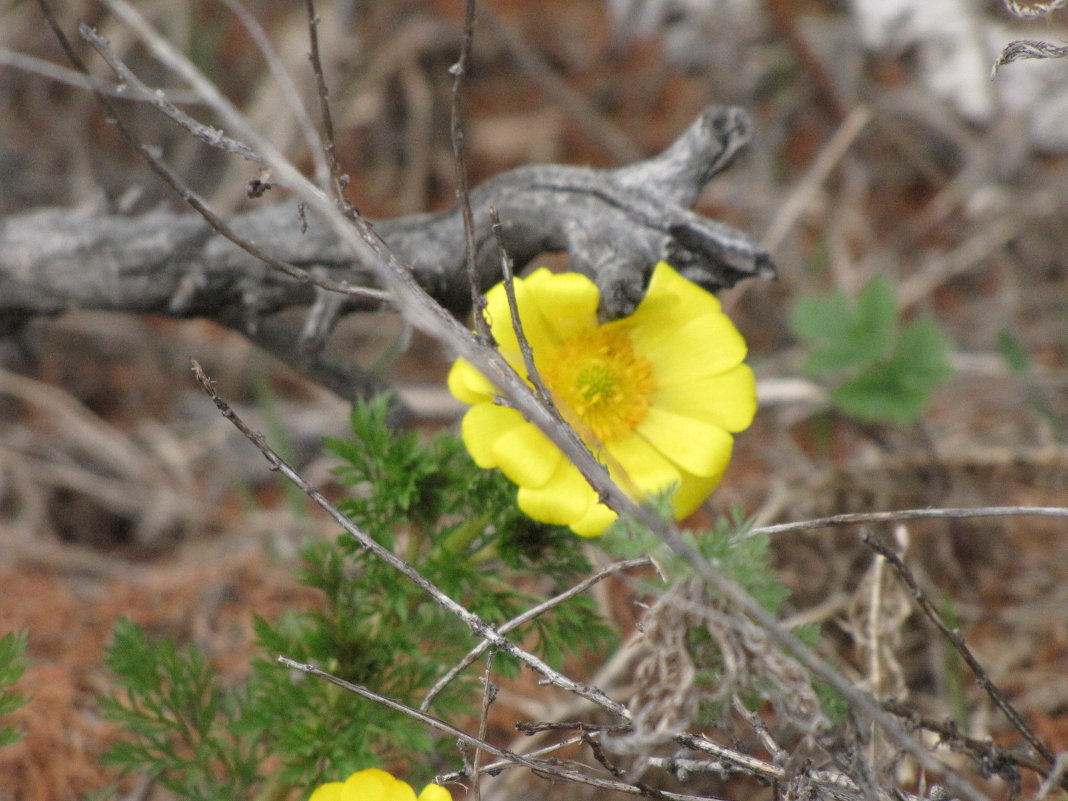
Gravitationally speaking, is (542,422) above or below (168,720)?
above

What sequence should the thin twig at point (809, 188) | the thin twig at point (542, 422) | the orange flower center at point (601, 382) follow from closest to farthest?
the thin twig at point (542, 422)
the orange flower center at point (601, 382)
the thin twig at point (809, 188)

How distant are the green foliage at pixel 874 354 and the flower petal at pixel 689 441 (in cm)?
115

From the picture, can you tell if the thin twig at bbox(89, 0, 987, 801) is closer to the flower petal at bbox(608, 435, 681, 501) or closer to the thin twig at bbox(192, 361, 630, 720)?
the thin twig at bbox(192, 361, 630, 720)

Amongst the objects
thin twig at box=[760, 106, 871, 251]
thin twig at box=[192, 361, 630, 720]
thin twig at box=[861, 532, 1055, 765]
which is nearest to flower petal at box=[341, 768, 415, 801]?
thin twig at box=[192, 361, 630, 720]

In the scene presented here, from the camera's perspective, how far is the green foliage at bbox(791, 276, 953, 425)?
8.42ft

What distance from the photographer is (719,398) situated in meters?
1.54

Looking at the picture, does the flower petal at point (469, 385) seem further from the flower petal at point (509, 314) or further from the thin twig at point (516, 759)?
the thin twig at point (516, 759)

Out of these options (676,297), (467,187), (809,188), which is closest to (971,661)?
(676,297)

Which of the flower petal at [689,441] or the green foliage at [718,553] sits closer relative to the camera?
the green foliage at [718,553]

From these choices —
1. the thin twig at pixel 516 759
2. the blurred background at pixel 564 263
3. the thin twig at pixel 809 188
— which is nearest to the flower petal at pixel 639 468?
the thin twig at pixel 516 759

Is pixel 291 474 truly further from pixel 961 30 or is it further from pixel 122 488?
pixel 961 30

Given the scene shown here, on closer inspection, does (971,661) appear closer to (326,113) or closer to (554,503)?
(554,503)

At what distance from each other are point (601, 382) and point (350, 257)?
631 millimetres

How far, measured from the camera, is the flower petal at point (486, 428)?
141 centimetres
